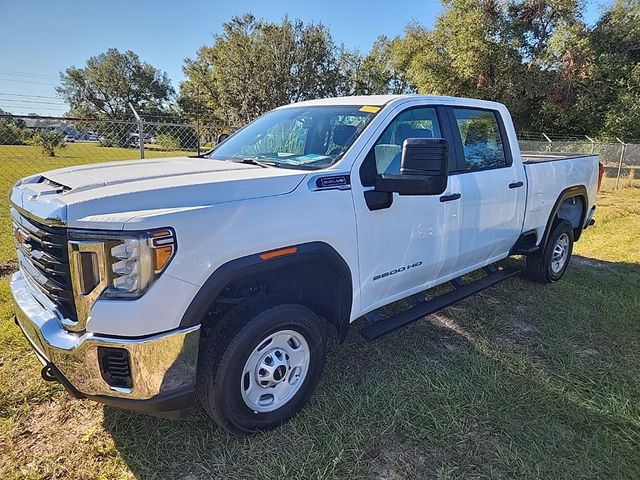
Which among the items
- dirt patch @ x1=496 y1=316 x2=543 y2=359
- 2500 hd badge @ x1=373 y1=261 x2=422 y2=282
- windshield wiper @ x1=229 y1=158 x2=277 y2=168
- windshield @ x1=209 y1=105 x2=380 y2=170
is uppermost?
windshield @ x1=209 y1=105 x2=380 y2=170

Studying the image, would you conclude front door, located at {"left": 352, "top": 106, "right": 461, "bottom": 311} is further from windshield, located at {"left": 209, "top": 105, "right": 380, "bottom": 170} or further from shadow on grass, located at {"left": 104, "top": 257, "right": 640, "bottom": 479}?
shadow on grass, located at {"left": 104, "top": 257, "right": 640, "bottom": 479}

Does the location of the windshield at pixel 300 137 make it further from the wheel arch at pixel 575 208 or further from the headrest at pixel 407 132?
the wheel arch at pixel 575 208

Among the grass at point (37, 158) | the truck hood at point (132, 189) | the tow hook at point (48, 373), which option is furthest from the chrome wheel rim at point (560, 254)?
the grass at point (37, 158)

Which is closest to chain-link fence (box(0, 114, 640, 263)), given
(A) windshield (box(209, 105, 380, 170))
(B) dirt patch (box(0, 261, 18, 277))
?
(B) dirt patch (box(0, 261, 18, 277))

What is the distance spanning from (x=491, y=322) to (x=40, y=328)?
368 cm

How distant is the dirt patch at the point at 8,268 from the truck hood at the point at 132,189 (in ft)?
9.40

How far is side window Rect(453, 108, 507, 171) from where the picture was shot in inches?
150

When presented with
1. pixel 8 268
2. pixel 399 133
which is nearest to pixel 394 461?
pixel 399 133

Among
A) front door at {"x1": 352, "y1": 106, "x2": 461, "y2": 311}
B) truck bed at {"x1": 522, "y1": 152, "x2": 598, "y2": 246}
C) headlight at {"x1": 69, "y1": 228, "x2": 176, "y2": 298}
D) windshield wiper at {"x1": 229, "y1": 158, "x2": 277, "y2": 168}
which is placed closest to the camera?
headlight at {"x1": 69, "y1": 228, "x2": 176, "y2": 298}

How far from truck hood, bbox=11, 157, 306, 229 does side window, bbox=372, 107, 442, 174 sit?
2.36 feet

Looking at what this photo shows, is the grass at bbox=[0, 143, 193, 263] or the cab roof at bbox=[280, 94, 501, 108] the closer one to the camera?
the cab roof at bbox=[280, 94, 501, 108]

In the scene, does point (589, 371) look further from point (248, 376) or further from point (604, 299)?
point (248, 376)

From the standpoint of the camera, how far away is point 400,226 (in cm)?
304

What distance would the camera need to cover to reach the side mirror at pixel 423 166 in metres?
2.48
